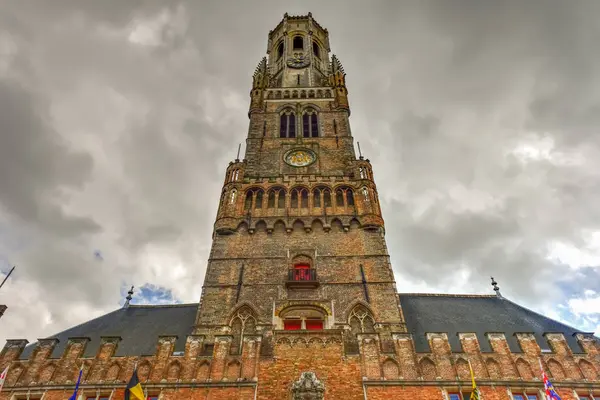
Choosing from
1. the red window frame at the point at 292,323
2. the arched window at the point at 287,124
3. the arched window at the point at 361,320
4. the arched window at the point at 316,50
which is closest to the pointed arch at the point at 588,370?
the arched window at the point at 361,320

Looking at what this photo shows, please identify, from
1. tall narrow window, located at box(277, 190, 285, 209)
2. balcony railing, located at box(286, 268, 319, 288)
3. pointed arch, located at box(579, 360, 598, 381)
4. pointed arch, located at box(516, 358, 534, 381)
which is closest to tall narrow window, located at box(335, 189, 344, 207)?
tall narrow window, located at box(277, 190, 285, 209)

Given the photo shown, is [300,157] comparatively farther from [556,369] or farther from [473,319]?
[556,369]

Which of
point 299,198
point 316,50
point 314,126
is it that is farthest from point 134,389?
point 316,50

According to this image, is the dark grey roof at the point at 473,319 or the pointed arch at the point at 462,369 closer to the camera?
the pointed arch at the point at 462,369

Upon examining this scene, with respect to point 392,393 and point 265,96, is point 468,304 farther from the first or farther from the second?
point 265,96

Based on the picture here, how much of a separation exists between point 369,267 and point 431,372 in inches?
250

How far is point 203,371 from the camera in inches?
663

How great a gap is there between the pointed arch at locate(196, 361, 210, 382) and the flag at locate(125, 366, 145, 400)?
221 centimetres

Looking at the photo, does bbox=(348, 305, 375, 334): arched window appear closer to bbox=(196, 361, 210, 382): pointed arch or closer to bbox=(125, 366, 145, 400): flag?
bbox=(196, 361, 210, 382): pointed arch

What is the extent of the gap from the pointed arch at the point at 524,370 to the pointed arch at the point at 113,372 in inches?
665

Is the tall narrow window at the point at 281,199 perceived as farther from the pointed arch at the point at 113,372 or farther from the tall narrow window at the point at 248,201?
the pointed arch at the point at 113,372

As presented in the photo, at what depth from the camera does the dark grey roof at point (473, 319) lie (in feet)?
61.6

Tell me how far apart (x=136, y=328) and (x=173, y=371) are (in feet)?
17.9

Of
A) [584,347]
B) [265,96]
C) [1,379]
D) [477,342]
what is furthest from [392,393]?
[265,96]
